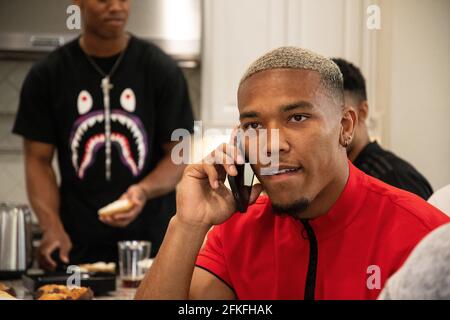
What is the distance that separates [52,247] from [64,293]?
423mm

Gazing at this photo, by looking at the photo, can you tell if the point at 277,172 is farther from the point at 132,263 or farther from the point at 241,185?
the point at 132,263

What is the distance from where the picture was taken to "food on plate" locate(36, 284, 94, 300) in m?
0.94

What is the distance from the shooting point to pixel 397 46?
108cm

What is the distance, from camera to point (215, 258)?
0.79 meters

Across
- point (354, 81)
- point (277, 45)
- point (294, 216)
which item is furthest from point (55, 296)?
point (277, 45)

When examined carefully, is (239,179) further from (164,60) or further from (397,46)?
(164,60)

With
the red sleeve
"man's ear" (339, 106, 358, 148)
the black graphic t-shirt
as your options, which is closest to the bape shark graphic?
the black graphic t-shirt

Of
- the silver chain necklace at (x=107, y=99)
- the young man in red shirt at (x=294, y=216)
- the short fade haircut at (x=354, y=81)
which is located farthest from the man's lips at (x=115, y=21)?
the young man in red shirt at (x=294, y=216)

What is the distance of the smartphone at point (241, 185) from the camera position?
28.6 inches

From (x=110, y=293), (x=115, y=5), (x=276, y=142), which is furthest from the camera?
(x=115, y=5)

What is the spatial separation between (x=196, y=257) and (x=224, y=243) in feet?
A: 0.12

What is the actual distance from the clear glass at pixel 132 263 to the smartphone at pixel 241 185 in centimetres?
49
